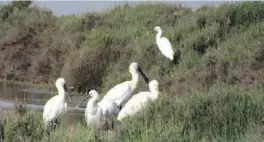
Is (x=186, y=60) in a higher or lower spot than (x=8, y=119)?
higher

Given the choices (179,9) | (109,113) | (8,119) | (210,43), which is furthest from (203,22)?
(8,119)

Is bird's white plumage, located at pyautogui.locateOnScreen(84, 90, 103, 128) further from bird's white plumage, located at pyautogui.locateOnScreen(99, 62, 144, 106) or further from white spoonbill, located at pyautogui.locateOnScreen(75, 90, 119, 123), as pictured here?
bird's white plumage, located at pyautogui.locateOnScreen(99, 62, 144, 106)

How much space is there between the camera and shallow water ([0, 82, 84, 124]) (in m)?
18.3

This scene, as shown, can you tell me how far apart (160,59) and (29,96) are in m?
4.10

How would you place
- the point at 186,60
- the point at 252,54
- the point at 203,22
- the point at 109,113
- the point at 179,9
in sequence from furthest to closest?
the point at 179,9
the point at 203,22
the point at 186,60
the point at 252,54
the point at 109,113

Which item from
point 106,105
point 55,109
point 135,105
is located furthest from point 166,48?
point 55,109

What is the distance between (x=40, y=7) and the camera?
3097 centimetres

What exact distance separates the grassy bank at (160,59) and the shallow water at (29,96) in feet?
2.27

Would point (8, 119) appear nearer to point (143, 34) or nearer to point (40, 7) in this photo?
point (143, 34)

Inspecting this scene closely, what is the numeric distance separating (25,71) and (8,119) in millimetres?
14409

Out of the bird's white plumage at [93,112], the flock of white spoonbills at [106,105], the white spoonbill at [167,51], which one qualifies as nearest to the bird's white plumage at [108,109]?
the flock of white spoonbills at [106,105]

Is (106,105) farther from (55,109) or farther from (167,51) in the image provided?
(167,51)

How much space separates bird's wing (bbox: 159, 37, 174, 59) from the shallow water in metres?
2.83

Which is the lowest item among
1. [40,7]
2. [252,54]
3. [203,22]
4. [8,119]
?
[8,119]
